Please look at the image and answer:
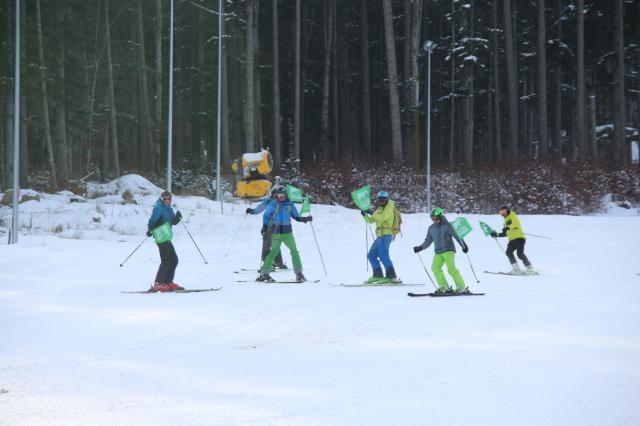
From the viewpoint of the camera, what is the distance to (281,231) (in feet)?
44.0

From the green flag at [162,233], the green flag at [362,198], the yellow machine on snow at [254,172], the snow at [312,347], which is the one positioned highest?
the yellow machine on snow at [254,172]

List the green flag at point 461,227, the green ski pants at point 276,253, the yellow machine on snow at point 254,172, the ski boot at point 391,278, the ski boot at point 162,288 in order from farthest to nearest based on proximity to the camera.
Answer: the yellow machine on snow at point 254,172
the green ski pants at point 276,253
the ski boot at point 391,278
the ski boot at point 162,288
the green flag at point 461,227

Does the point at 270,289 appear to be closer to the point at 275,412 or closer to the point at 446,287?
the point at 446,287

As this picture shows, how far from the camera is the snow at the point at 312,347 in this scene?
17.5 feet

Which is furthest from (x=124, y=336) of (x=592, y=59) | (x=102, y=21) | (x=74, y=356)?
(x=592, y=59)

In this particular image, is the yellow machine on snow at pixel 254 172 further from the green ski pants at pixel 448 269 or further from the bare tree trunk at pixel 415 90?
the green ski pants at pixel 448 269

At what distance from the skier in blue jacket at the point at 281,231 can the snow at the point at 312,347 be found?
0.52 m

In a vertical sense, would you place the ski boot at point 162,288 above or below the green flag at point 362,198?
below

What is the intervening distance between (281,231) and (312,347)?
6.01 m

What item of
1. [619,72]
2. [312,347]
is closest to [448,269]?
[312,347]

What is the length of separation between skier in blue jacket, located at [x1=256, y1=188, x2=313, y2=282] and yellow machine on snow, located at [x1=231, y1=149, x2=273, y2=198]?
36.0ft

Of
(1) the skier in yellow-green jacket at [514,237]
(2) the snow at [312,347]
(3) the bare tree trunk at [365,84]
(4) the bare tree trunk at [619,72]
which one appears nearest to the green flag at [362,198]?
(2) the snow at [312,347]

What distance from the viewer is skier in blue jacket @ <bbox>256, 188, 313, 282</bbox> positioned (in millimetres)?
13320

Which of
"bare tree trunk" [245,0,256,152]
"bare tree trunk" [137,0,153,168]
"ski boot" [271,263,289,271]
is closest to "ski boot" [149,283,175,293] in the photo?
"ski boot" [271,263,289,271]
